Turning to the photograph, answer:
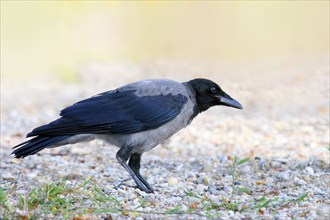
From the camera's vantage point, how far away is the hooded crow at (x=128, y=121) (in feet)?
20.1

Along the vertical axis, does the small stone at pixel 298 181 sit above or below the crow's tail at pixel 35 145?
below

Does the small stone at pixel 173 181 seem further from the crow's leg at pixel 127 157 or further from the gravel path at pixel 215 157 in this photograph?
the crow's leg at pixel 127 157

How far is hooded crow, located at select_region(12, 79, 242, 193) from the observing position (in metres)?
6.14

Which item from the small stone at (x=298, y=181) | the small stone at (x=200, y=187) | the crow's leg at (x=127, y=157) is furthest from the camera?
the small stone at (x=298, y=181)

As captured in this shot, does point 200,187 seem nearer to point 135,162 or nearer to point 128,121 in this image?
point 135,162

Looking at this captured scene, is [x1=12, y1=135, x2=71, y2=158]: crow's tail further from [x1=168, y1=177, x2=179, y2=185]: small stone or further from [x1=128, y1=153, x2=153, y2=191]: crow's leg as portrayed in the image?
[x1=168, y1=177, x2=179, y2=185]: small stone

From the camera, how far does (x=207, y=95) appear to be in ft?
22.3

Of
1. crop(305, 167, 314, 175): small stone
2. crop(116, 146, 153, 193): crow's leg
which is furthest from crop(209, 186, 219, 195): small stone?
crop(305, 167, 314, 175): small stone

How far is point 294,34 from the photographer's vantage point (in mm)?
22609

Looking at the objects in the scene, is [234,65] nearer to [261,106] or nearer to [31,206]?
[261,106]

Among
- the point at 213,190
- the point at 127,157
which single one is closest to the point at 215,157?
the point at 213,190

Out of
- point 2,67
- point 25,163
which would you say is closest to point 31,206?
point 25,163

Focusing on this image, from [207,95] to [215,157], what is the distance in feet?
5.23

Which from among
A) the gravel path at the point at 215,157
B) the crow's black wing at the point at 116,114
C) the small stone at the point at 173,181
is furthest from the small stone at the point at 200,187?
the crow's black wing at the point at 116,114
